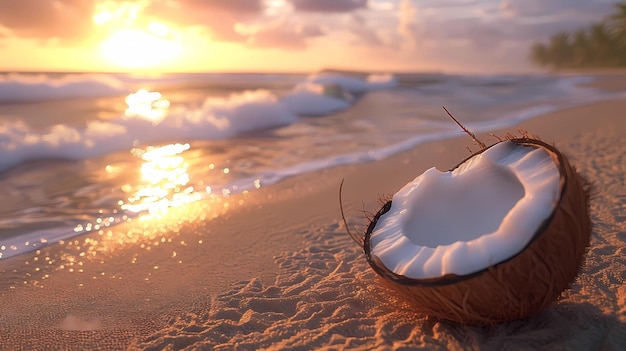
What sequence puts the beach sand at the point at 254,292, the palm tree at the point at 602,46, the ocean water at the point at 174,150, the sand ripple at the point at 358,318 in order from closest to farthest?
the sand ripple at the point at 358,318
the beach sand at the point at 254,292
the ocean water at the point at 174,150
the palm tree at the point at 602,46

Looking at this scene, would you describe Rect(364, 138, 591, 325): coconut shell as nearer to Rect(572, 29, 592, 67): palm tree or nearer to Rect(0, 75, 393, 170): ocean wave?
Rect(0, 75, 393, 170): ocean wave

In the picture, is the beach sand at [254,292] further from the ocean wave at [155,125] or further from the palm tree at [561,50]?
the palm tree at [561,50]

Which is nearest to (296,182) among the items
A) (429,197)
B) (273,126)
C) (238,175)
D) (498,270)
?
(238,175)

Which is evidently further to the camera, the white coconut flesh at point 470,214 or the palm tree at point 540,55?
the palm tree at point 540,55

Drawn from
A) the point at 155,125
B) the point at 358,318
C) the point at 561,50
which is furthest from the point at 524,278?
the point at 561,50

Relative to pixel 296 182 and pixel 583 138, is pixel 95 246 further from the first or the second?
pixel 583 138

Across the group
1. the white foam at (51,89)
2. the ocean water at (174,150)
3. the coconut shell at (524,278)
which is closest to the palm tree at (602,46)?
the ocean water at (174,150)
